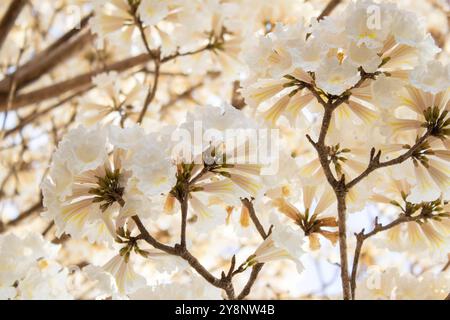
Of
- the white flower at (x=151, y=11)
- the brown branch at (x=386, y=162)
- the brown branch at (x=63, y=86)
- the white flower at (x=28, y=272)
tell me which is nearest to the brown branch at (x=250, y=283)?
the brown branch at (x=386, y=162)

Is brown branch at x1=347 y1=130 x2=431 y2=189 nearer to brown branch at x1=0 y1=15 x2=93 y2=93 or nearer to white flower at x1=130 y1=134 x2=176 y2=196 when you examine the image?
white flower at x1=130 y1=134 x2=176 y2=196

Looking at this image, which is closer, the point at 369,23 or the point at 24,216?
the point at 369,23

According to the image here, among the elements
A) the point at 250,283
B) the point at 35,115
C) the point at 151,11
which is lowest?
the point at 250,283

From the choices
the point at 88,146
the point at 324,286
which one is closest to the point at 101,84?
the point at 88,146

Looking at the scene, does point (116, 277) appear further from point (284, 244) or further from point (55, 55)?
point (55, 55)

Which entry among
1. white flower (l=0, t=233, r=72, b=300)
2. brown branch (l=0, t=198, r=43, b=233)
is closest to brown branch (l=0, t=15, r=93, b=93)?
brown branch (l=0, t=198, r=43, b=233)

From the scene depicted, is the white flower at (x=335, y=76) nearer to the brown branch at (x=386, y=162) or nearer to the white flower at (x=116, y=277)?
the brown branch at (x=386, y=162)

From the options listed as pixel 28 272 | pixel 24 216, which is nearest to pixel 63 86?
pixel 24 216

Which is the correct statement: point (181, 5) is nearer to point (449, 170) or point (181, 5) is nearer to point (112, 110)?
point (112, 110)
